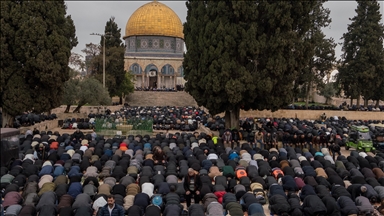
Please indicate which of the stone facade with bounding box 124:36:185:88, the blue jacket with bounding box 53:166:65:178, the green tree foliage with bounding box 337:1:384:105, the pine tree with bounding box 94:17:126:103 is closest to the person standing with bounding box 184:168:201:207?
the blue jacket with bounding box 53:166:65:178

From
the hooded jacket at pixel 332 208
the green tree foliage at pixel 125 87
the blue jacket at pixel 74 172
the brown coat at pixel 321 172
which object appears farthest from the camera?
the green tree foliage at pixel 125 87

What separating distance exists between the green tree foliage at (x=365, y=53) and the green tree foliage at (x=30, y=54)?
2564cm

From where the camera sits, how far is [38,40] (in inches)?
835

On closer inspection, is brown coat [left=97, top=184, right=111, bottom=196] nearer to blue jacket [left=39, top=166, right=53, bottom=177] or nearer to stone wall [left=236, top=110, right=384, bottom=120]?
blue jacket [left=39, top=166, right=53, bottom=177]

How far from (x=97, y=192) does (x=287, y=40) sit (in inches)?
533

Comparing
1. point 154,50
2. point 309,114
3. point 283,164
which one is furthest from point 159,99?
point 283,164

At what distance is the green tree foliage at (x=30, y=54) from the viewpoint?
68.7ft

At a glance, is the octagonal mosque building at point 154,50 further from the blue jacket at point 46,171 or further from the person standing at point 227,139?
the blue jacket at point 46,171

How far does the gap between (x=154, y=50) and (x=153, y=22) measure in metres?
4.46

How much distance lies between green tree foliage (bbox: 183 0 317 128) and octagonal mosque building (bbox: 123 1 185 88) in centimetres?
4046

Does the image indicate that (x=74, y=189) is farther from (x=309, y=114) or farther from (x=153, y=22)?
(x=153, y=22)

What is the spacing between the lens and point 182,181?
504 inches

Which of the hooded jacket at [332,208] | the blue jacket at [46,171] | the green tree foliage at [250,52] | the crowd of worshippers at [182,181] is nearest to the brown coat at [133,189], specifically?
the crowd of worshippers at [182,181]

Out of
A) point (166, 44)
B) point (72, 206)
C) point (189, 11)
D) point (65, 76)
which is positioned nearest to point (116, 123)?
point (65, 76)
